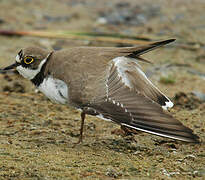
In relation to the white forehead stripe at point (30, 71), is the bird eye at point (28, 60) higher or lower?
higher

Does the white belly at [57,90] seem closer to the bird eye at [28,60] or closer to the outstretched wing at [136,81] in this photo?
the bird eye at [28,60]

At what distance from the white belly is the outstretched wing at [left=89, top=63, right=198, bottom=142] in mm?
457

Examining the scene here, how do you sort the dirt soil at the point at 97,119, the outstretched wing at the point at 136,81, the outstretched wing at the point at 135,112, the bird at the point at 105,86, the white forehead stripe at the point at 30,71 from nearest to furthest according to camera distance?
the outstretched wing at the point at 135,112
the bird at the point at 105,86
the dirt soil at the point at 97,119
the outstretched wing at the point at 136,81
the white forehead stripe at the point at 30,71

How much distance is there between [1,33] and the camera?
841cm

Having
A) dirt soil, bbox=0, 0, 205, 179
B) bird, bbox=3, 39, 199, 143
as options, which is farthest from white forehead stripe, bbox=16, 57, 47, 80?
dirt soil, bbox=0, 0, 205, 179

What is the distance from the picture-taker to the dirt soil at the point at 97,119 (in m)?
3.86

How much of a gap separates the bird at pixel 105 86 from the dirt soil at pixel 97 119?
0.43 m

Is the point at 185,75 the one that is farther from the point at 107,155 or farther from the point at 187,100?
the point at 107,155

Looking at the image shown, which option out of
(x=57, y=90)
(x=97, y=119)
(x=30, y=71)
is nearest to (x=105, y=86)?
(x=57, y=90)

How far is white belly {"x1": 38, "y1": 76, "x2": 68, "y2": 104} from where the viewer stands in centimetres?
439

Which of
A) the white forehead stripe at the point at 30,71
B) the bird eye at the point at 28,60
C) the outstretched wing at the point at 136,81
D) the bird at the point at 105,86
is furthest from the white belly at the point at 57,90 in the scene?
the outstretched wing at the point at 136,81

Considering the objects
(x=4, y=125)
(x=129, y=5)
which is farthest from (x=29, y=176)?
(x=129, y=5)

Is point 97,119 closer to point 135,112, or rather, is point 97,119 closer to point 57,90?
point 57,90

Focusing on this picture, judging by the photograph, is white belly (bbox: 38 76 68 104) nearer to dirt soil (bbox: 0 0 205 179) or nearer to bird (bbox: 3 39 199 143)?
bird (bbox: 3 39 199 143)
